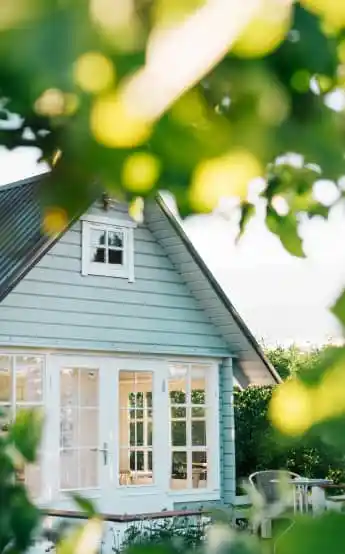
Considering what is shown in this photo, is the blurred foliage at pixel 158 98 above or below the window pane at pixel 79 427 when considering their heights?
above

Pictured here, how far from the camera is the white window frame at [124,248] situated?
10.2m

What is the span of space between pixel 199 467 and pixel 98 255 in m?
2.87

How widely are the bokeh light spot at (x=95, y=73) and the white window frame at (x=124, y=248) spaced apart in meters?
9.76

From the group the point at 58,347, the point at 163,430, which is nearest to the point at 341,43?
the point at 58,347

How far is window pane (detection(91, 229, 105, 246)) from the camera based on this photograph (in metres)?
10.4

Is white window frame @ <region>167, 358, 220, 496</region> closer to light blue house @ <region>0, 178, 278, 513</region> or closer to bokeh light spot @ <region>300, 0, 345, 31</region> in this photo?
light blue house @ <region>0, 178, 278, 513</region>

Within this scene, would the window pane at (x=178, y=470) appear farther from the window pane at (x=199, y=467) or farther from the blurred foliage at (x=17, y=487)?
the blurred foliage at (x=17, y=487)

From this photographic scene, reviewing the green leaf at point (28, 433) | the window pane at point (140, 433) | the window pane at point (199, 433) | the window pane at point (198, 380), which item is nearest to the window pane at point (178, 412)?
the window pane at point (199, 433)

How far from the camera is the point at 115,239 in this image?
415 inches

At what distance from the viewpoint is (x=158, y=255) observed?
10.9 metres

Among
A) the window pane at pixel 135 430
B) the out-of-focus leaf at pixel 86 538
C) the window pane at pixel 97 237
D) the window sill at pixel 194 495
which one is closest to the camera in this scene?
the out-of-focus leaf at pixel 86 538

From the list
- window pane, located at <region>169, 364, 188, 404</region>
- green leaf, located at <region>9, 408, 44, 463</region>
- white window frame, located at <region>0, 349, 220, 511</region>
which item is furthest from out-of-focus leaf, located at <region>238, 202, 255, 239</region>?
window pane, located at <region>169, 364, 188, 404</region>

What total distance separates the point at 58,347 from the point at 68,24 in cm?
949

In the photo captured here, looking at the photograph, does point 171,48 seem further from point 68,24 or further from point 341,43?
point 341,43
